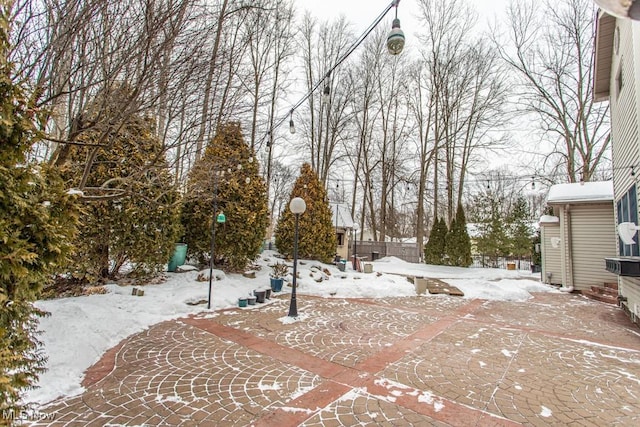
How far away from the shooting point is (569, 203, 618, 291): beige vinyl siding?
30.0ft

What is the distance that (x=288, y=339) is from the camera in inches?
181

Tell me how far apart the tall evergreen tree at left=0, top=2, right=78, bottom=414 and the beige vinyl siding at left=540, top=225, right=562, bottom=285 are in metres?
13.5

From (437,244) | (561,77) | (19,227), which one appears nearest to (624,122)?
(561,77)

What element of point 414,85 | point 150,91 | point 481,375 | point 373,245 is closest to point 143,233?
point 150,91

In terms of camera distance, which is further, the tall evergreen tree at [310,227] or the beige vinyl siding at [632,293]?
the tall evergreen tree at [310,227]

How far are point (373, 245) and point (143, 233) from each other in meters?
14.5

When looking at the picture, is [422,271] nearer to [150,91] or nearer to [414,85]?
[414,85]

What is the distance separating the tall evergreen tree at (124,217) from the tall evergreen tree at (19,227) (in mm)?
4118

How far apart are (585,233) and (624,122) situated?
14.6ft

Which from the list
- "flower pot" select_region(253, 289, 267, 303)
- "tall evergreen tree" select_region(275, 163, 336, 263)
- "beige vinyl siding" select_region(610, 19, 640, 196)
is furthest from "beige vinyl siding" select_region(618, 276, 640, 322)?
"tall evergreen tree" select_region(275, 163, 336, 263)

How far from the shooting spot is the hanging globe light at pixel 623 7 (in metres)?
1.06

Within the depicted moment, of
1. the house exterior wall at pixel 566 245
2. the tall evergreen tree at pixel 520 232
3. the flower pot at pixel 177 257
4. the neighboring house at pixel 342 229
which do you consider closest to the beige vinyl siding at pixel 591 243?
the house exterior wall at pixel 566 245

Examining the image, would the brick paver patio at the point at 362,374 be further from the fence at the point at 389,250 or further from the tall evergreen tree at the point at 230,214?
the fence at the point at 389,250

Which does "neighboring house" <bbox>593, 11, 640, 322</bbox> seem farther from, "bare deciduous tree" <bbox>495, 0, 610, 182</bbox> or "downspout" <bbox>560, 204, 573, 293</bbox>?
"bare deciduous tree" <bbox>495, 0, 610, 182</bbox>
